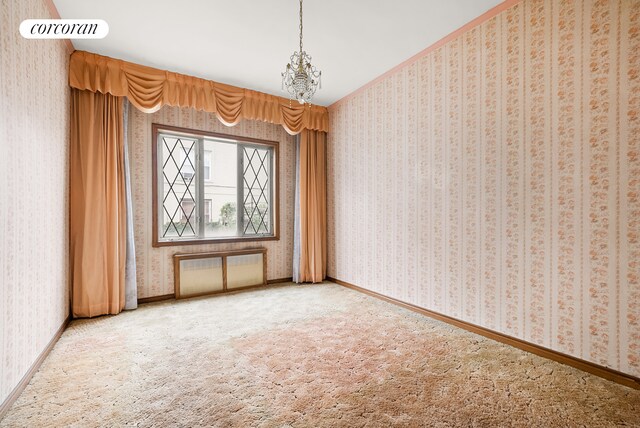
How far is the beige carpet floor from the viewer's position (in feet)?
5.21

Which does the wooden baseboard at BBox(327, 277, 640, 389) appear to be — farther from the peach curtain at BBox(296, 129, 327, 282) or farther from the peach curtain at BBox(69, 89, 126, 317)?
the peach curtain at BBox(69, 89, 126, 317)

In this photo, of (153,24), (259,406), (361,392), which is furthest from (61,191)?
(361,392)

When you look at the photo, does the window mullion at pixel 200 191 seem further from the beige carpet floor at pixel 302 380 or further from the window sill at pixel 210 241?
the beige carpet floor at pixel 302 380

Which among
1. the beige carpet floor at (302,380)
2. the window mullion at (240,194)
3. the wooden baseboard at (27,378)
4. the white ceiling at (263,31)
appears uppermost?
the white ceiling at (263,31)

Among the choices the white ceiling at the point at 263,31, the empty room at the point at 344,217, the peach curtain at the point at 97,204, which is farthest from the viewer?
the peach curtain at the point at 97,204

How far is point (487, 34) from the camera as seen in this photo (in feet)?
8.50

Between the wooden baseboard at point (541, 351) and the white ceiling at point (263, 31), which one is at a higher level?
the white ceiling at point (263, 31)

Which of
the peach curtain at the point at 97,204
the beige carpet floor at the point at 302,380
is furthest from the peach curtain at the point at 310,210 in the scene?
the peach curtain at the point at 97,204

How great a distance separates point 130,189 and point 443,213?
11.4 ft

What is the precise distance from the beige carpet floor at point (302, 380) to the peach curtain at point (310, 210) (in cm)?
162

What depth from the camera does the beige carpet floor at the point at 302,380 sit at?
1.59m

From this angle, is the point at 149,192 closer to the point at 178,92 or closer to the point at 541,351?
the point at 178,92

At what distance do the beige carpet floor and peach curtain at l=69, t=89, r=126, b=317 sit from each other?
13.8 inches

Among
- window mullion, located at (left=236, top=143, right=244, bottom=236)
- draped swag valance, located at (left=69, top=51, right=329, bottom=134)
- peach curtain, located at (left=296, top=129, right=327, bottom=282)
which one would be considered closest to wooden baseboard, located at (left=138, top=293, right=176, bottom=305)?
window mullion, located at (left=236, top=143, right=244, bottom=236)
